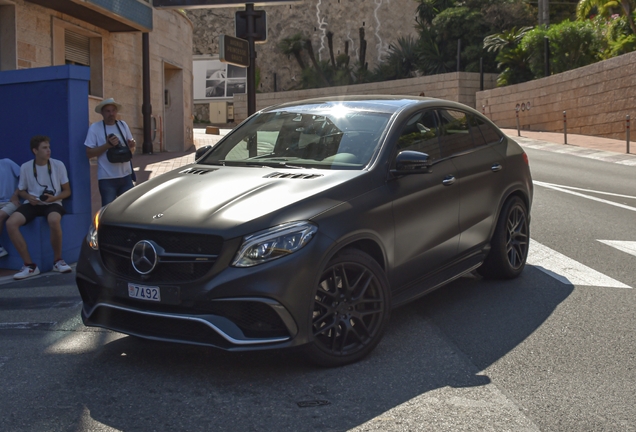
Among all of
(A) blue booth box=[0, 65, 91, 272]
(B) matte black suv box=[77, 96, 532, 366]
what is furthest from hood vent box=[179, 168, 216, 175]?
(A) blue booth box=[0, 65, 91, 272]

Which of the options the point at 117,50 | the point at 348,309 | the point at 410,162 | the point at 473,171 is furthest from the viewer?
the point at 117,50

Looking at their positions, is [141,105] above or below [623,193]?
above

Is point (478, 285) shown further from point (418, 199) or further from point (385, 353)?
point (385, 353)

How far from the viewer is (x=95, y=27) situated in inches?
715

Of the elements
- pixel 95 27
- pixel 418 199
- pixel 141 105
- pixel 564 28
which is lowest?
pixel 418 199

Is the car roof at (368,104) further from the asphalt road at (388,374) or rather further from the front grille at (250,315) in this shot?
the front grille at (250,315)

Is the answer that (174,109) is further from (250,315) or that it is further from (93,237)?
(250,315)

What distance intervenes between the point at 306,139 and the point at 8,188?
13.0 ft

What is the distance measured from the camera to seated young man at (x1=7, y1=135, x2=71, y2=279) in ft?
25.3

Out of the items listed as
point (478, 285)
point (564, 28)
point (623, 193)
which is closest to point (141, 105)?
point (623, 193)

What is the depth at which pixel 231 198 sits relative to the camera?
15.1 feet

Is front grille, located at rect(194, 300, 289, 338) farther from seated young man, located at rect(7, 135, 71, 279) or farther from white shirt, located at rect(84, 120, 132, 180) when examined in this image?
white shirt, located at rect(84, 120, 132, 180)

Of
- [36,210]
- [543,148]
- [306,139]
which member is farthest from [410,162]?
[543,148]

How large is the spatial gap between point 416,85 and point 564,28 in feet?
37.1
